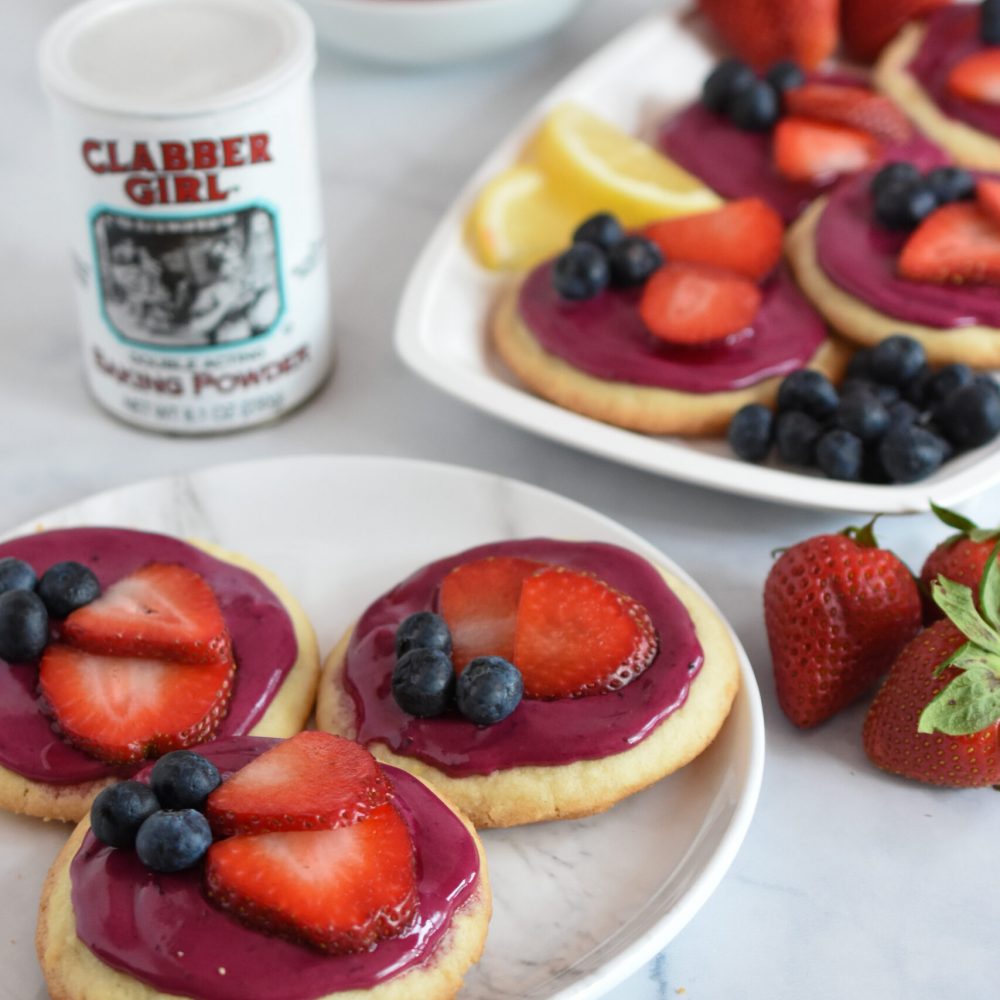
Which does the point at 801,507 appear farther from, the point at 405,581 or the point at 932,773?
the point at 405,581

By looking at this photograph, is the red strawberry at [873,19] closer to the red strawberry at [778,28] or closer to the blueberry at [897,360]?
the red strawberry at [778,28]

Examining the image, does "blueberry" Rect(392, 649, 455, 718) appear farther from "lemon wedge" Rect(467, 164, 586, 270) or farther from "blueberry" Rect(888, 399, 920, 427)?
"lemon wedge" Rect(467, 164, 586, 270)

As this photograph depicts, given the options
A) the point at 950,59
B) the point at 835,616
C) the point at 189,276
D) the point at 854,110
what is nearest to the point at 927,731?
the point at 835,616

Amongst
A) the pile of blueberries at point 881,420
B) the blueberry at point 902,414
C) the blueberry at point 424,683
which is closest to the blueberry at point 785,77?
the pile of blueberries at point 881,420

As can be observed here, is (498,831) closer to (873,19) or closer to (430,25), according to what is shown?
(430,25)

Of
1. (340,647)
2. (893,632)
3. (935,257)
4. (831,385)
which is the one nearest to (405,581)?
(340,647)

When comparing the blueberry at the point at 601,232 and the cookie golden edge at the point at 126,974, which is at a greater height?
the blueberry at the point at 601,232
